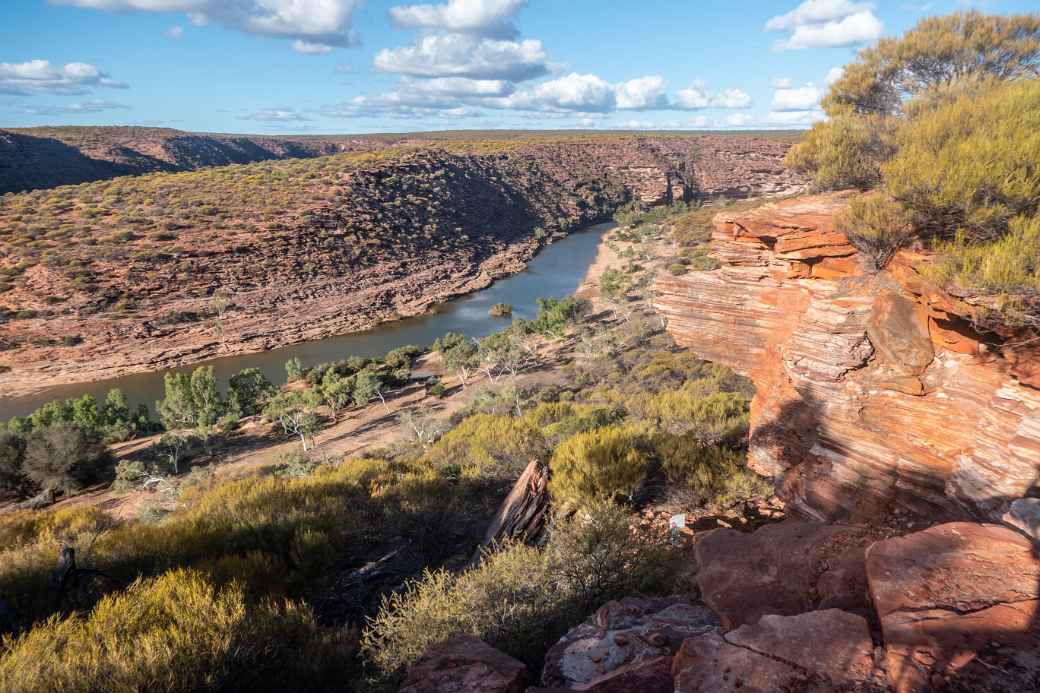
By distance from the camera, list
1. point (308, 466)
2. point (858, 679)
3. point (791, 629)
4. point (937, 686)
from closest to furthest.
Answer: point (937, 686)
point (858, 679)
point (791, 629)
point (308, 466)

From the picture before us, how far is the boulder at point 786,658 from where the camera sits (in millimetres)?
2623

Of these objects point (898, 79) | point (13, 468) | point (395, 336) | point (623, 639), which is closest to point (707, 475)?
point (623, 639)

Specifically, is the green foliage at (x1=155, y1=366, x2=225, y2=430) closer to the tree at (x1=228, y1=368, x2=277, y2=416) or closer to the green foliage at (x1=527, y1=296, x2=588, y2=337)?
the tree at (x1=228, y1=368, x2=277, y2=416)

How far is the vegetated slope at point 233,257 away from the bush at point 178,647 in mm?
29105

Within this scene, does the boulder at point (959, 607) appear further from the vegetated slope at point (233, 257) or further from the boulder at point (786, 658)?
the vegetated slope at point (233, 257)

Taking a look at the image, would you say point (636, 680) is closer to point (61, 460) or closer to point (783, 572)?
point (783, 572)

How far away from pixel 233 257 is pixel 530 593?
38.5 metres

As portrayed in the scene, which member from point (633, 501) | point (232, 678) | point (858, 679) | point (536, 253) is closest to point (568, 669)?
point (858, 679)

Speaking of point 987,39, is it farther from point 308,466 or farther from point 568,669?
point 308,466

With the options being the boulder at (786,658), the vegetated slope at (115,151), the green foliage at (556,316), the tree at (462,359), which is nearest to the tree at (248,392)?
the tree at (462,359)

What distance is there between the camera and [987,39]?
824 cm

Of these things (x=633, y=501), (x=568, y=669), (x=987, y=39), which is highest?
(x=987, y=39)

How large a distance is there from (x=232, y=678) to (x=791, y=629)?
165 inches

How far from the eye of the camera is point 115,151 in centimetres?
7112
